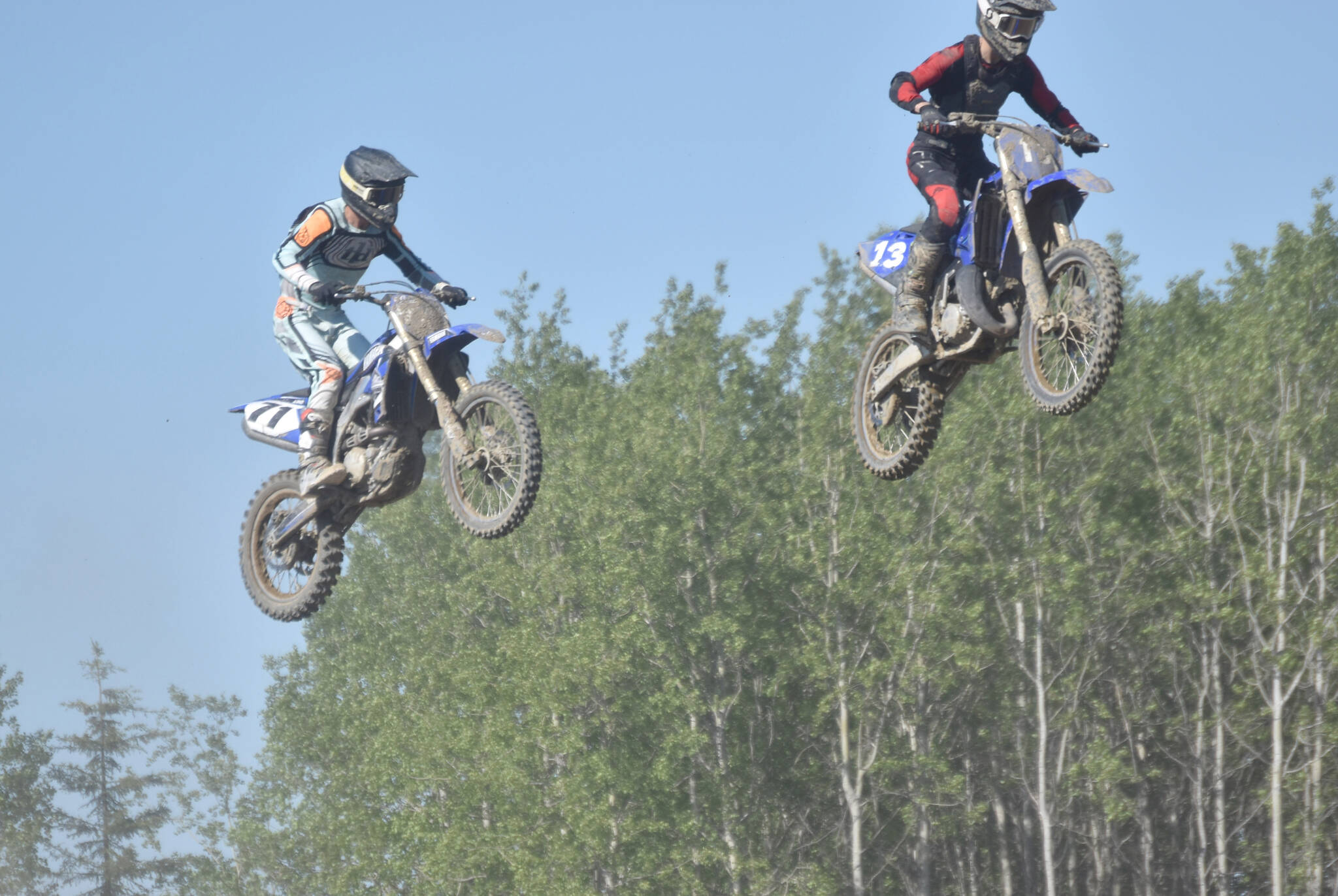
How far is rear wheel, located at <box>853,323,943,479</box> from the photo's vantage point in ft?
42.8

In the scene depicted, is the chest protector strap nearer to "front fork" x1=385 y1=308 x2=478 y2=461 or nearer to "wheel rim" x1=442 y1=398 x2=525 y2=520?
"wheel rim" x1=442 y1=398 x2=525 y2=520

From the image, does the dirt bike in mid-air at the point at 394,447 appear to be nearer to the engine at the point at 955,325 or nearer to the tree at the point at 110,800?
the engine at the point at 955,325

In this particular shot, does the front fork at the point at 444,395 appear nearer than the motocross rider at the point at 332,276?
Yes

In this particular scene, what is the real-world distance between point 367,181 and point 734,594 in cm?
2628

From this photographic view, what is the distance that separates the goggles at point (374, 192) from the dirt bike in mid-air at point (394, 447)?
2.19 ft

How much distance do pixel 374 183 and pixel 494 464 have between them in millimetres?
2572

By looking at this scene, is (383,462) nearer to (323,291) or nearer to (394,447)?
(394,447)

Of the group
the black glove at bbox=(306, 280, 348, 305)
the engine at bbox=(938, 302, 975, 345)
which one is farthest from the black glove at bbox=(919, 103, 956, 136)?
the black glove at bbox=(306, 280, 348, 305)

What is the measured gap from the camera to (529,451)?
12594mm

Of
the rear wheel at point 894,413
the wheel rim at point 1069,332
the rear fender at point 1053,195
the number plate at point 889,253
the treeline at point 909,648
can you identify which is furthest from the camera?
the treeline at point 909,648

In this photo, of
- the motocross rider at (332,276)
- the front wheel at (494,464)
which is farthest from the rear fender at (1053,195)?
the motocross rider at (332,276)

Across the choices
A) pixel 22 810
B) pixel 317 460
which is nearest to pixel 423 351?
pixel 317 460

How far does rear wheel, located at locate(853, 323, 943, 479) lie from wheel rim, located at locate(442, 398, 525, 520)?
2.61 metres

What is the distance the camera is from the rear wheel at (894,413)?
42.8 feet
